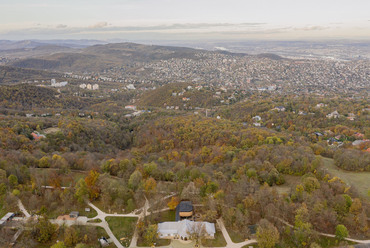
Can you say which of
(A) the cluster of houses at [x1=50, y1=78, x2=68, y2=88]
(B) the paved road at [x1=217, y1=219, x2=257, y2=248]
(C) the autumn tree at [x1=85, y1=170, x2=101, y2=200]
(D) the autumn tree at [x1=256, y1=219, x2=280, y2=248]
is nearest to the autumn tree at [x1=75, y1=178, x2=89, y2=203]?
(C) the autumn tree at [x1=85, y1=170, x2=101, y2=200]

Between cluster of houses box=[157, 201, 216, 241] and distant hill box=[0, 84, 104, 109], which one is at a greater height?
distant hill box=[0, 84, 104, 109]

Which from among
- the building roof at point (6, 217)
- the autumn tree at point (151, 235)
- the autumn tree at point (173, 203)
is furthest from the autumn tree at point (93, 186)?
the autumn tree at point (151, 235)

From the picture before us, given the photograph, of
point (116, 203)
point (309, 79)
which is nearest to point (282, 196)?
point (116, 203)

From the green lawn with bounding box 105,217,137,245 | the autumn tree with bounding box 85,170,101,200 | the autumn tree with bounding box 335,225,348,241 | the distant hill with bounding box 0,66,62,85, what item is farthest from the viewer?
the distant hill with bounding box 0,66,62,85

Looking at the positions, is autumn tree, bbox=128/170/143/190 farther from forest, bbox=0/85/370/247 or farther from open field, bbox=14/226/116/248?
open field, bbox=14/226/116/248

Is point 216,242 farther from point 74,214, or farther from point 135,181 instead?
point 74,214

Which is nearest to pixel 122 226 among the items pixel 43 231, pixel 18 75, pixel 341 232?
pixel 43 231

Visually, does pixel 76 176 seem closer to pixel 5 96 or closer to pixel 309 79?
pixel 5 96
